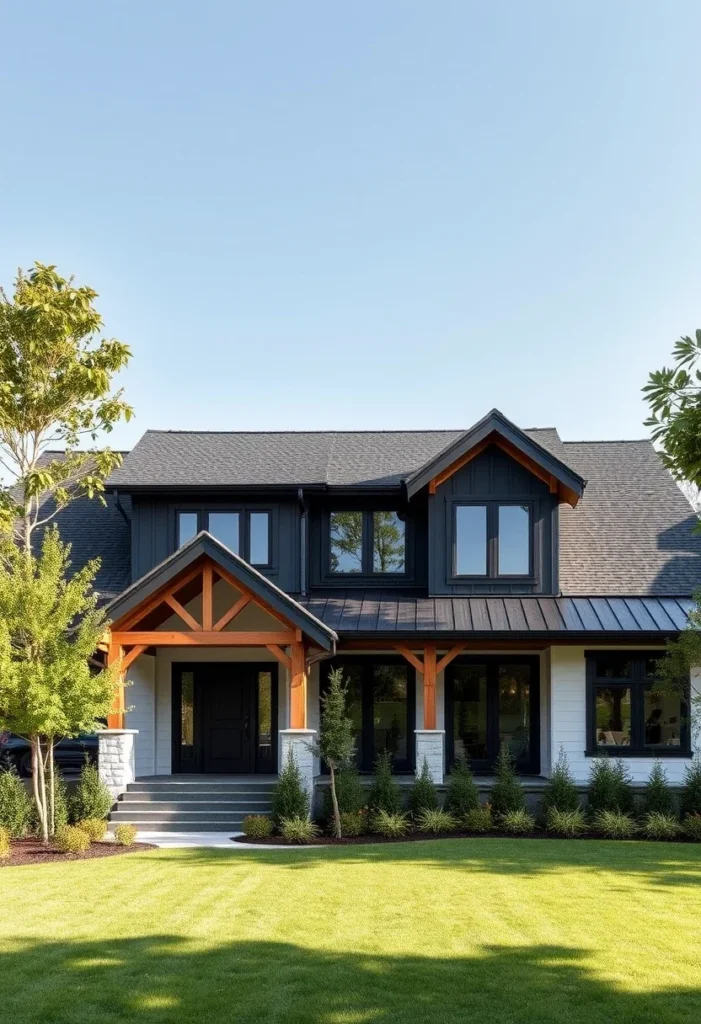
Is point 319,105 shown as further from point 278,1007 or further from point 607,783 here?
point 278,1007

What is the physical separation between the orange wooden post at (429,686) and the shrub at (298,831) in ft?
10.5

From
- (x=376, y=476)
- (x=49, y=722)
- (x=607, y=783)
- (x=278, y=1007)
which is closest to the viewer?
(x=278, y=1007)

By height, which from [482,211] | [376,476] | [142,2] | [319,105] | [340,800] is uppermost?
[142,2]

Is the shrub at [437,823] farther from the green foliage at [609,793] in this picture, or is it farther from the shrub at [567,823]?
the green foliage at [609,793]

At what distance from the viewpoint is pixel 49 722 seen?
13625mm

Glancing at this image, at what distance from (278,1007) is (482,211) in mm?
13579

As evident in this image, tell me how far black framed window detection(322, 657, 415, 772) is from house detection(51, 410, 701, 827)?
0.13ft

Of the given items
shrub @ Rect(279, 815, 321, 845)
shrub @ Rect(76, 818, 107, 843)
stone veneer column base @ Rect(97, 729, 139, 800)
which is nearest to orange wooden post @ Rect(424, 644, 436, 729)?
shrub @ Rect(279, 815, 321, 845)

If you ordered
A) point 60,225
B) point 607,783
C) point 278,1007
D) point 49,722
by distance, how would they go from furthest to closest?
point 607,783 < point 60,225 < point 49,722 < point 278,1007

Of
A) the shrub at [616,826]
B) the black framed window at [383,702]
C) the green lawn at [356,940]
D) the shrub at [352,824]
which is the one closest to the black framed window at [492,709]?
the black framed window at [383,702]

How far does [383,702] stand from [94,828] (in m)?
6.57

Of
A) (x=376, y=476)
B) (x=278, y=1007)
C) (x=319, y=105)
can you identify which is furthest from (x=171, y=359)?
(x=278, y=1007)

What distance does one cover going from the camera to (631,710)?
1736cm

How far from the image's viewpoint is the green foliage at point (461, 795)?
606 inches
